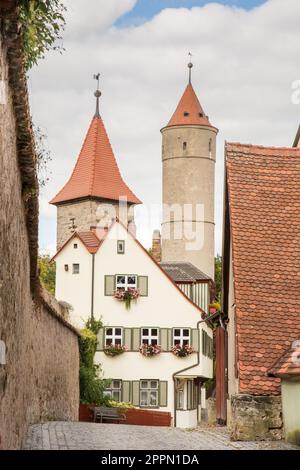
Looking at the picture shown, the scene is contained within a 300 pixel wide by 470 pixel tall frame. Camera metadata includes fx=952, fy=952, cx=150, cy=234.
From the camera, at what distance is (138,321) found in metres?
40.1

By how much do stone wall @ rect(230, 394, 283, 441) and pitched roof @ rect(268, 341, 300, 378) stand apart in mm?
506

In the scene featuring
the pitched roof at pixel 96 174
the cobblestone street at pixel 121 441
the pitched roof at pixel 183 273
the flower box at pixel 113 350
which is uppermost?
the pitched roof at pixel 96 174

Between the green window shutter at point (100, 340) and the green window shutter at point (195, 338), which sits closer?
the green window shutter at point (100, 340)

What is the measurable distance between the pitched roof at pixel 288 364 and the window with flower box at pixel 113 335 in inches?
1000

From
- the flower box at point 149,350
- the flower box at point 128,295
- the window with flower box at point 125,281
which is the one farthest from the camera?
the window with flower box at point 125,281

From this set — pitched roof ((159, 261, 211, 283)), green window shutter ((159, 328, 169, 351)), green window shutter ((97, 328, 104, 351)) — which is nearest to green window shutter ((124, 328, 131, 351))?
green window shutter ((97, 328, 104, 351))

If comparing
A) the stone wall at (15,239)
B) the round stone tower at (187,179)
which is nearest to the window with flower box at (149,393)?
the stone wall at (15,239)

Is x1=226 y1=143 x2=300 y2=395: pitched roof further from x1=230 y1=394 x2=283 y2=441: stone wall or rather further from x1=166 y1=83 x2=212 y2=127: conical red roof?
x1=166 y1=83 x2=212 y2=127: conical red roof

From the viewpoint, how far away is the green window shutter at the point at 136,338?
39531mm

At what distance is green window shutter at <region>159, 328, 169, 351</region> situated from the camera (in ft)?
130

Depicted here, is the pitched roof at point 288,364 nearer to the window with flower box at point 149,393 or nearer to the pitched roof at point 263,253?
the pitched roof at point 263,253
